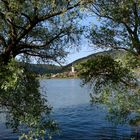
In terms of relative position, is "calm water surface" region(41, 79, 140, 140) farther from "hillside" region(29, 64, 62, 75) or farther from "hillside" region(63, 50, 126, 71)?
"hillside" region(29, 64, 62, 75)

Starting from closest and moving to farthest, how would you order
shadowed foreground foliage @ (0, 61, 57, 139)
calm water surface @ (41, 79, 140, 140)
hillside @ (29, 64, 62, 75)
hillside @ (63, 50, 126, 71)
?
shadowed foreground foliage @ (0, 61, 57, 139) < hillside @ (29, 64, 62, 75) < hillside @ (63, 50, 126, 71) < calm water surface @ (41, 79, 140, 140)

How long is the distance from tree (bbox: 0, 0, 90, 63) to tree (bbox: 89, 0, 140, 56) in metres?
2.72

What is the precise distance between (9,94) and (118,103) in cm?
1083

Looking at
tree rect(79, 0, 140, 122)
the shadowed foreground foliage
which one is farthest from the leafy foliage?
the shadowed foreground foliage

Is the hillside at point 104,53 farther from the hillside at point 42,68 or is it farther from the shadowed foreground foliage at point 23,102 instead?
the shadowed foreground foliage at point 23,102

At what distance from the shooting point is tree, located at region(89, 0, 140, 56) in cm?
3002

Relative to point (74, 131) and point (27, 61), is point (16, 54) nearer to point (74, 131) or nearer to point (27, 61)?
point (27, 61)

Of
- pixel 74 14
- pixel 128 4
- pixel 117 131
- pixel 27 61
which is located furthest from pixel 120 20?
pixel 117 131

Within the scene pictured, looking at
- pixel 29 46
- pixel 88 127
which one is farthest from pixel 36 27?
pixel 88 127

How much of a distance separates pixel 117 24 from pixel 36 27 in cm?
738

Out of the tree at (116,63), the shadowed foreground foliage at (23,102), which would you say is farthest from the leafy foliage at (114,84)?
the shadowed foreground foliage at (23,102)

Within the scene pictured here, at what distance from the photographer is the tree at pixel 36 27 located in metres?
25.9

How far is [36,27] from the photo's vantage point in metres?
30.3

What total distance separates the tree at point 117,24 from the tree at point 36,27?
2.72 m
